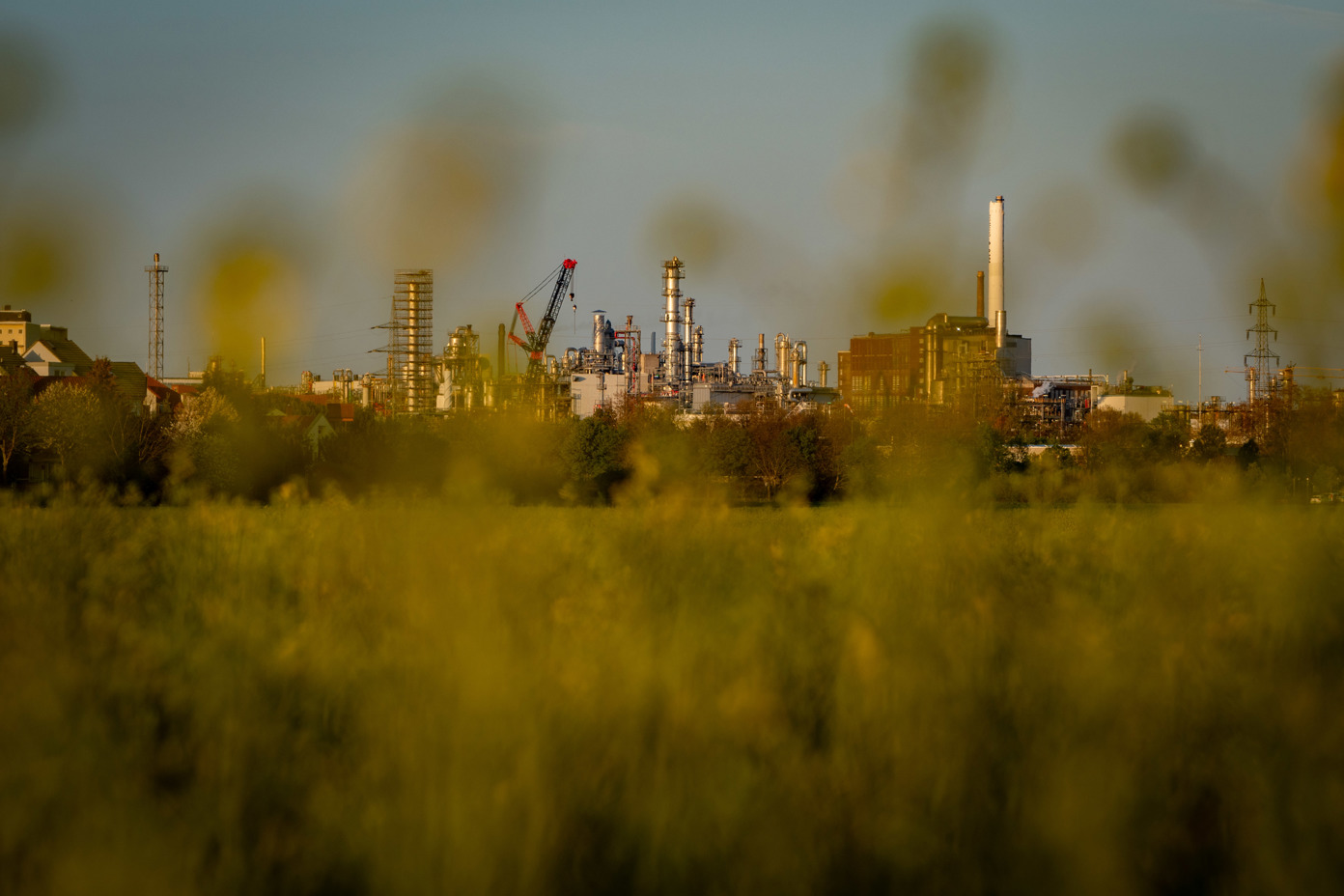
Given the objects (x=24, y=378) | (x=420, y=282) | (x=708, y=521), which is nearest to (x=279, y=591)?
(x=708, y=521)

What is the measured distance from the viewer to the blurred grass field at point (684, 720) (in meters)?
4.42

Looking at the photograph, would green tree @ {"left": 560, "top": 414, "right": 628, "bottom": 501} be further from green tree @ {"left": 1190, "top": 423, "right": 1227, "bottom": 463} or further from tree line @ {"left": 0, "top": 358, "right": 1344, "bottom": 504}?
green tree @ {"left": 1190, "top": 423, "right": 1227, "bottom": 463}

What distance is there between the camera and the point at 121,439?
34.2 meters

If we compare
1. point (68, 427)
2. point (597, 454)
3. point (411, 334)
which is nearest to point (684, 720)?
point (68, 427)

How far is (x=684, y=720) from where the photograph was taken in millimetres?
5164

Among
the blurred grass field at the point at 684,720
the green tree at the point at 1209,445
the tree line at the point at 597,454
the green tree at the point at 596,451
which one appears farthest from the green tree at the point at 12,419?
the green tree at the point at 1209,445

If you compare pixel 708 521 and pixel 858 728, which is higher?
pixel 708 521

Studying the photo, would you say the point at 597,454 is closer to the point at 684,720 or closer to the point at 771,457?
the point at 771,457

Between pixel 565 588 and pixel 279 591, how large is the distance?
7.91 ft

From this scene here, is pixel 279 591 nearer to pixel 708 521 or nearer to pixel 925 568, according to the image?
pixel 708 521

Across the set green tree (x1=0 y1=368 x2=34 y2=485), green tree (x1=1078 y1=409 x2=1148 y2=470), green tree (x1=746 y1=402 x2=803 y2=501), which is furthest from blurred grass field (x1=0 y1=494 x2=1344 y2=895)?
green tree (x1=746 y1=402 x2=803 y2=501)

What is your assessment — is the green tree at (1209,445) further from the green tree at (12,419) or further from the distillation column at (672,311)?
the distillation column at (672,311)

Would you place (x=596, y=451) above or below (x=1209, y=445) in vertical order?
below

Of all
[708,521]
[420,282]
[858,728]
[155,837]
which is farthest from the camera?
[420,282]
